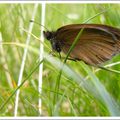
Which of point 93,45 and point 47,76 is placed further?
point 47,76

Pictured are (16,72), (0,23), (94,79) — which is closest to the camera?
(94,79)

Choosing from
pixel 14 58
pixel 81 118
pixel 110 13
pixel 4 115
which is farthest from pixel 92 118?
pixel 14 58

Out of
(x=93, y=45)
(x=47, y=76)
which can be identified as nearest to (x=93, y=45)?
(x=93, y=45)

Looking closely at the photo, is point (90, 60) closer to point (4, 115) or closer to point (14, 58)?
point (4, 115)

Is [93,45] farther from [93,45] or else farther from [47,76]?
[47,76]

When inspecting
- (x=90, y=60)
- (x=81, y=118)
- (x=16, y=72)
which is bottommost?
(x=81, y=118)

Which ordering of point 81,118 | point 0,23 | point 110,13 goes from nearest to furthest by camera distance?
point 81,118, point 110,13, point 0,23

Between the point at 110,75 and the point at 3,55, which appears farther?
the point at 3,55

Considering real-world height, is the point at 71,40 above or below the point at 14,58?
below
